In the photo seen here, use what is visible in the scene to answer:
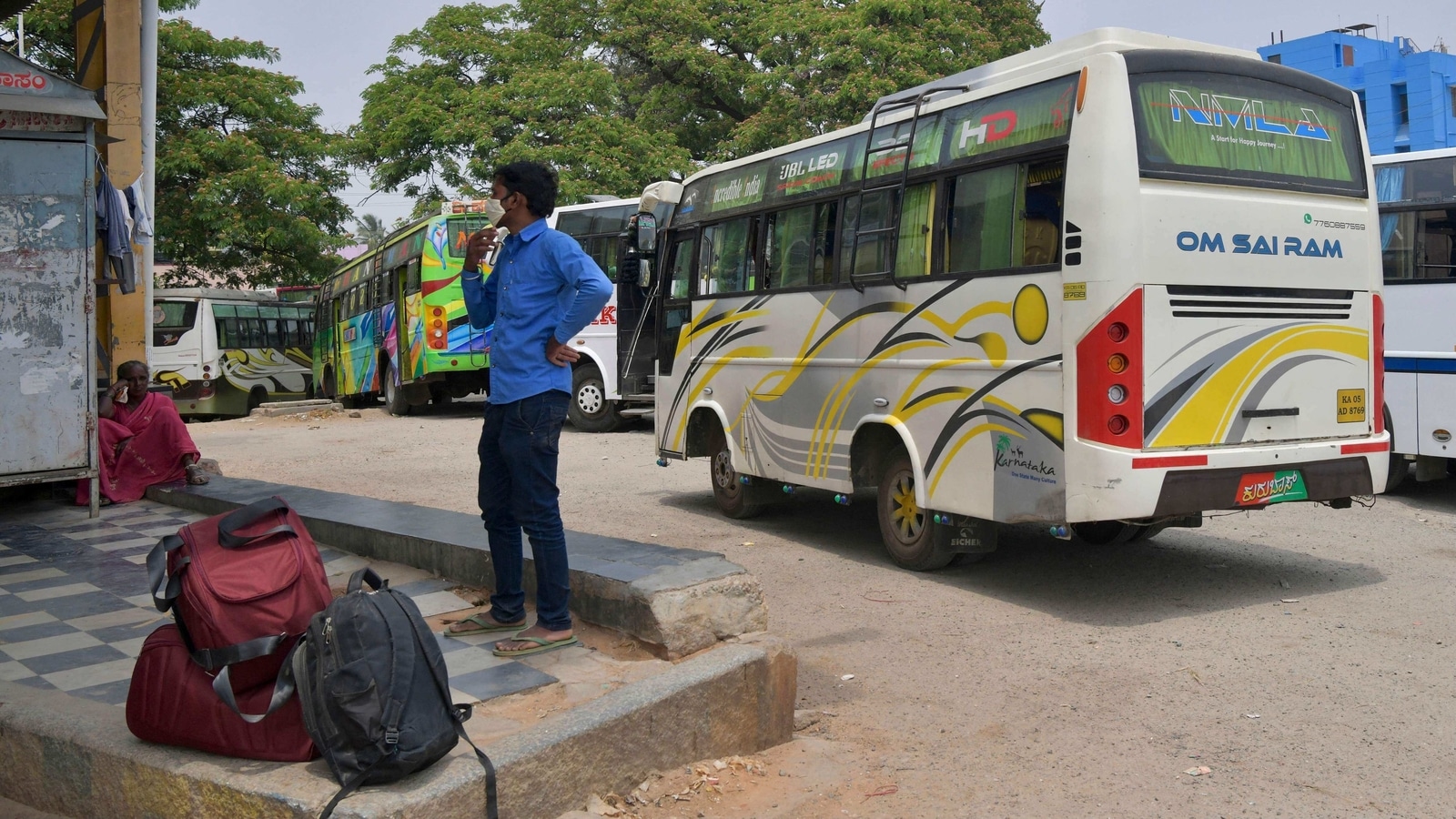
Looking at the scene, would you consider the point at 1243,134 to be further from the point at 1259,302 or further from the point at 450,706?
the point at 450,706

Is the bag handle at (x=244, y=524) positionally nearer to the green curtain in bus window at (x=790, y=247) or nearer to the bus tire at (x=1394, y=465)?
the green curtain in bus window at (x=790, y=247)

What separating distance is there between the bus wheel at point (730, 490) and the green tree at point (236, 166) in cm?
1912

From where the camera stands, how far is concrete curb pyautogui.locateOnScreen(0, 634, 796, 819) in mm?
3154

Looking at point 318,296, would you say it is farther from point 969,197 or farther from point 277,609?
point 277,609

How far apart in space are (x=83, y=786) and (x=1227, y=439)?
17.7 feet

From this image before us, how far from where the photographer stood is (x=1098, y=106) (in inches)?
237

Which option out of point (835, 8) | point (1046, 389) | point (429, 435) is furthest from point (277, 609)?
point (835, 8)

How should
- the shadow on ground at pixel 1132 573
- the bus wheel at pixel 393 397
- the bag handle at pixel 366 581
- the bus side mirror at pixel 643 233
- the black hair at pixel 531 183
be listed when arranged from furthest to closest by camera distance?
the bus wheel at pixel 393 397, the bus side mirror at pixel 643 233, the shadow on ground at pixel 1132 573, the black hair at pixel 531 183, the bag handle at pixel 366 581

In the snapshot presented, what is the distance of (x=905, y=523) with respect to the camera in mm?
7566

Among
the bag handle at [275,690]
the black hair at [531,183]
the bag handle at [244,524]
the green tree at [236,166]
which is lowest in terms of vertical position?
the bag handle at [275,690]

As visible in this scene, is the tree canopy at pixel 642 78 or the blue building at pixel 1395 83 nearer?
the tree canopy at pixel 642 78

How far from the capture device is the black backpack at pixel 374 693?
10.2ft

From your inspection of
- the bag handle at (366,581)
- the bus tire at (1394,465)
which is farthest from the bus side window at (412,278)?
the bag handle at (366,581)

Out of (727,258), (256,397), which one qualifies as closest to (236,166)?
(256,397)
